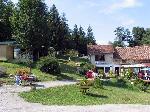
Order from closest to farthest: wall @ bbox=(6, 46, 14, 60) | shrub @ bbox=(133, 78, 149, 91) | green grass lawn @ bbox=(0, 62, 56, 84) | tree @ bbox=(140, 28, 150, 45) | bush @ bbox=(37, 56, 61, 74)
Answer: green grass lawn @ bbox=(0, 62, 56, 84) → shrub @ bbox=(133, 78, 149, 91) → bush @ bbox=(37, 56, 61, 74) → wall @ bbox=(6, 46, 14, 60) → tree @ bbox=(140, 28, 150, 45)

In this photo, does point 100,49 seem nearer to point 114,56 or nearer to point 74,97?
point 114,56

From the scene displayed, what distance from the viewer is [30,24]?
5403 cm

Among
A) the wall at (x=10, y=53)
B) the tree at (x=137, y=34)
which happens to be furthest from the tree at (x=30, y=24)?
the tree at (x=137, y=34)

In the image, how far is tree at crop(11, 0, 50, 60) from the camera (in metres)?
54.2

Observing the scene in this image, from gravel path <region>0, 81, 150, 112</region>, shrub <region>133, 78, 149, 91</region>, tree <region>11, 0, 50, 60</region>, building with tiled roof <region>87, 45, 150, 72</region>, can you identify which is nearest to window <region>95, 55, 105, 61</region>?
building with tiled roof <region>87, 45, 150, 72</region>

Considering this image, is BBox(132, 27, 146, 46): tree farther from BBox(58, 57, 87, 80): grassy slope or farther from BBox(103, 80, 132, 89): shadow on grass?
BBox(103, 80, 132, 89): shadow on grass

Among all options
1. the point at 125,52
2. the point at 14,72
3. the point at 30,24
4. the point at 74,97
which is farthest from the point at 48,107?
the point at 125,52

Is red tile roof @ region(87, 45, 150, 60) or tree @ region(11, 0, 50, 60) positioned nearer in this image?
tree @ region(11, 0, 50, 60)

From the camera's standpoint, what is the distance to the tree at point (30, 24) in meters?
54.2

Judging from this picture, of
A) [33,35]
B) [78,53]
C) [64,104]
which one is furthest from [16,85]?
[78,53]

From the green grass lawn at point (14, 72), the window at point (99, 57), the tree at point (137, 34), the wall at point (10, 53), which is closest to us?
the green grass lawn at point (14, 72)

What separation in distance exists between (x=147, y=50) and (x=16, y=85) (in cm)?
4685

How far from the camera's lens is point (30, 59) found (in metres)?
57.4

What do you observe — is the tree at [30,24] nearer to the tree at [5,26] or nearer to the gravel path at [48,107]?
the tree at [5,26]
